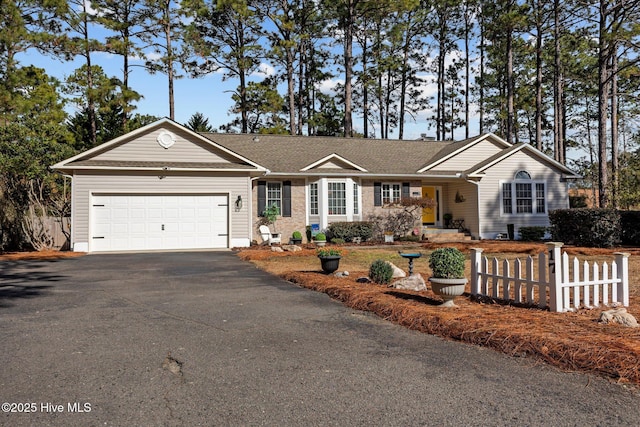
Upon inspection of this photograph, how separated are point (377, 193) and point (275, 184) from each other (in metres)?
4.88

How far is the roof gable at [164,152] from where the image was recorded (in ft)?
61.1

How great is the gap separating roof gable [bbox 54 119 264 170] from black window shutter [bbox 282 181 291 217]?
87.7 inches

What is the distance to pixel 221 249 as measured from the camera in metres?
18.9

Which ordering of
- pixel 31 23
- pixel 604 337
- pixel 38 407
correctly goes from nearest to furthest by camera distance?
pixel 38 407, pixel 604 337, pixel 31 23

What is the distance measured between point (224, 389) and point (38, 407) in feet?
4.61

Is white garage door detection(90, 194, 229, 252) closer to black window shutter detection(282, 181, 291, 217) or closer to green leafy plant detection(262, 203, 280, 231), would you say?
green leafy plant detection(262, 203, 280, 231)

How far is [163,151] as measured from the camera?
1917 cm

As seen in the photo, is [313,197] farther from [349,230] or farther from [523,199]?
[523,199]

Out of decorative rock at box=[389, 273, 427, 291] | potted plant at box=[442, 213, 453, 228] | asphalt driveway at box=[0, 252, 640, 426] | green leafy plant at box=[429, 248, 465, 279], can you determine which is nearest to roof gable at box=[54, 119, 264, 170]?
potted plant at box=[442, 213, 453, 228]

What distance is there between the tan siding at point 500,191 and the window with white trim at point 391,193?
4020 mm

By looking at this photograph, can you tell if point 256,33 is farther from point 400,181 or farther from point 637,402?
A: point 637,402

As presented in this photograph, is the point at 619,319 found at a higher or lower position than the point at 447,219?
lower

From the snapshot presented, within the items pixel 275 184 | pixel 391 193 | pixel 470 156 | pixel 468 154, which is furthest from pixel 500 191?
pixel 275 184

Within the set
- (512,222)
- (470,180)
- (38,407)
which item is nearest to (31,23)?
(470,180)
